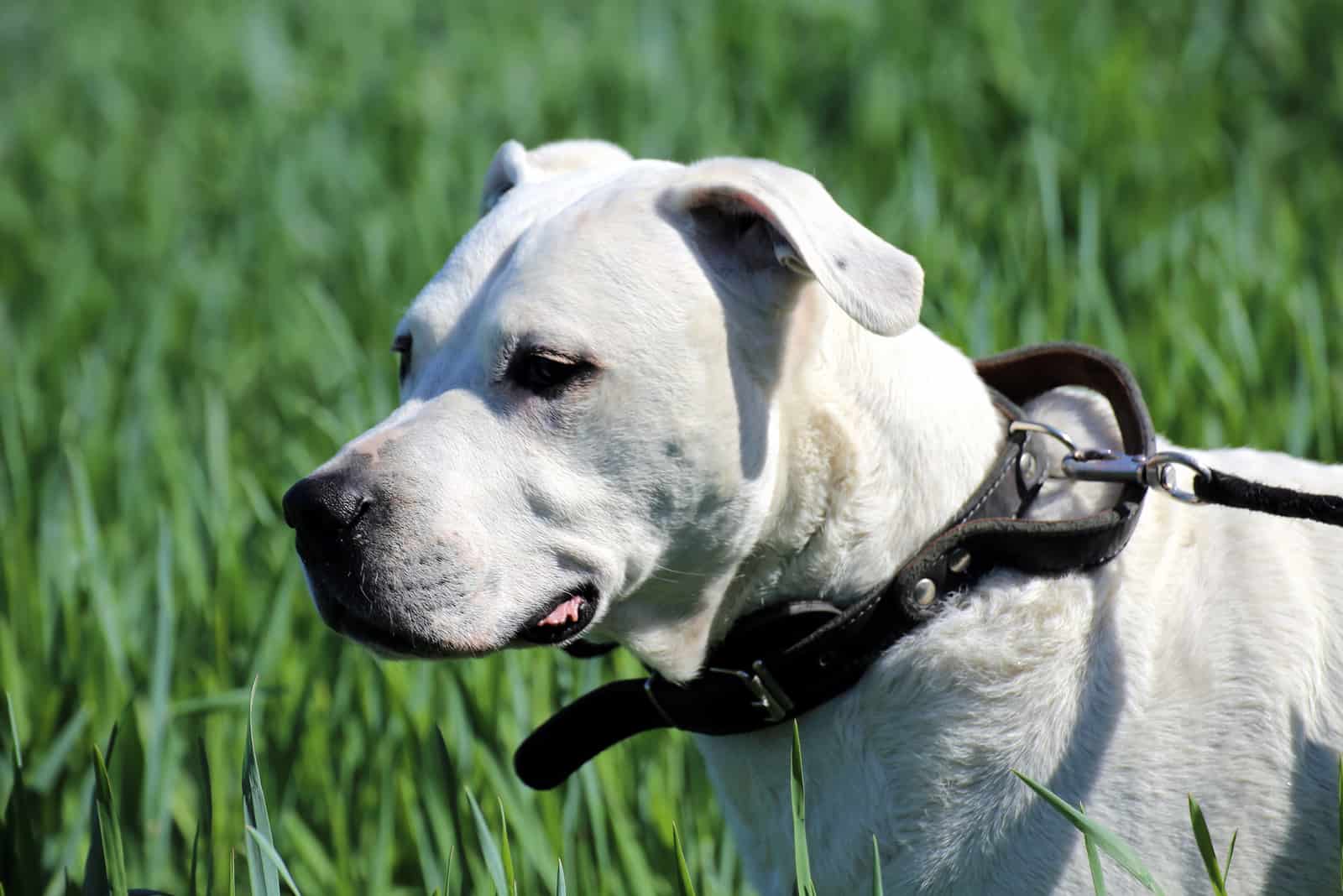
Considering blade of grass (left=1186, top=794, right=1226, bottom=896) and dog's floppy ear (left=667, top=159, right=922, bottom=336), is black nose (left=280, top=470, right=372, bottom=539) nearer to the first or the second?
Answer: dog's floppy ear (left=667, top=159, right=922, bottom=336)

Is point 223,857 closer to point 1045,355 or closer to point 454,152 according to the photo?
point 1045,355

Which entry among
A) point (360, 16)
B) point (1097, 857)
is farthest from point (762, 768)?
point (360, 16)

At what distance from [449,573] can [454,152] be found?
3.90 m

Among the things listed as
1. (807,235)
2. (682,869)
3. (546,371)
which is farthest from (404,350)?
(682,869)

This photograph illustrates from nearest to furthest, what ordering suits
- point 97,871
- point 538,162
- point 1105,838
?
point 1105,838, point 97,871, point 538,162

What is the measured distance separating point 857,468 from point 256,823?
971mm

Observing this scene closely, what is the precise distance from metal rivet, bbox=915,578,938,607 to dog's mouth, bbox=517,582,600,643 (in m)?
0.46

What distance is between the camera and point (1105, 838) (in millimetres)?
1712

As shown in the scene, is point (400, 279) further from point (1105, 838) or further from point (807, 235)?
point (1105, 838)

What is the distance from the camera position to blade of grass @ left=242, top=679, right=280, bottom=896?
5.99 feet

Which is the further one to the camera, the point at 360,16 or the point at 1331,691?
the point at 360,16

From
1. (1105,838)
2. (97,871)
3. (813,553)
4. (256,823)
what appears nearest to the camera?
(1105,838)

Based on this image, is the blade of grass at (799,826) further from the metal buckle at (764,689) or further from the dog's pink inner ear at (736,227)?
the dog's pink inner ear at (736,227)

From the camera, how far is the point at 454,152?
553 cm
